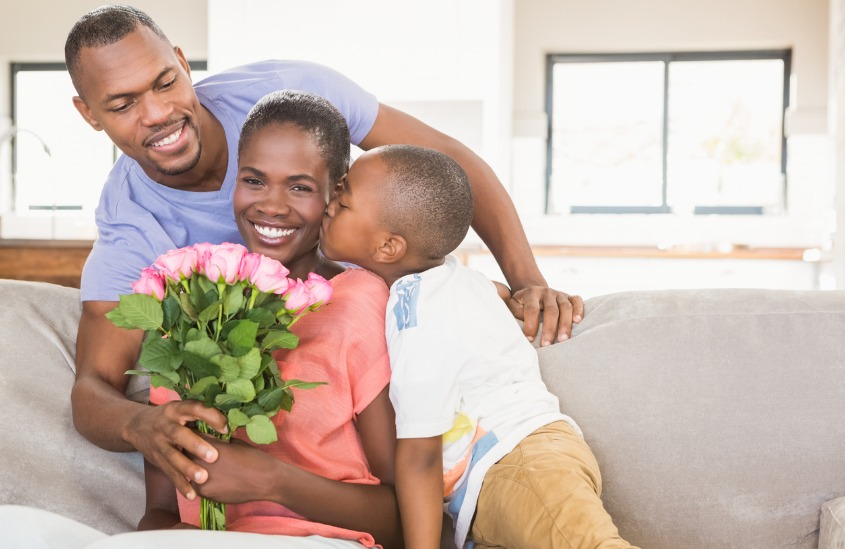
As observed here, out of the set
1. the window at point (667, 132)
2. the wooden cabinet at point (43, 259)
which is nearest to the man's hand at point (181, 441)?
the wooden cabinet at point (43, 259)

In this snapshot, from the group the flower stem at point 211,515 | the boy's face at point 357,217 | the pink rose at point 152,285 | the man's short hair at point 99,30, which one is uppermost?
the man's short hair at point 99,30

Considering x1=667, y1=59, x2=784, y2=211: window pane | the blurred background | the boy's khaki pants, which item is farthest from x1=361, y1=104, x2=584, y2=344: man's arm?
x1=667, y1=59, x2=784, y2=211: window pane

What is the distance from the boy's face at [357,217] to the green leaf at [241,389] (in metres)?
0.44

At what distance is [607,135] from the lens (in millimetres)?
6312

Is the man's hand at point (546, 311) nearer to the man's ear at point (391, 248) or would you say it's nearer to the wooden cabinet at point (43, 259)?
the man's ear at point (391, 248)

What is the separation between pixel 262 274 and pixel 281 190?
0.39 m

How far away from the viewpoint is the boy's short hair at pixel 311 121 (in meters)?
1.45

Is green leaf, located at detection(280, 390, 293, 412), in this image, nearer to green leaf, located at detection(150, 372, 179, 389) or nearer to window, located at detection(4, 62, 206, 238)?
green leaf, located at detection(150, 372, 179, 389)

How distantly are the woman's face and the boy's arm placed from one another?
1.36ft

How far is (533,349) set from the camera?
1.57 meters

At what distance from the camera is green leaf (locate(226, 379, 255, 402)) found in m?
1.06

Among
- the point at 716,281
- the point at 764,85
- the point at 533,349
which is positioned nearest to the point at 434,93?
the point at 716,281

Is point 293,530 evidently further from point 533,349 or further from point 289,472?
point 533,349

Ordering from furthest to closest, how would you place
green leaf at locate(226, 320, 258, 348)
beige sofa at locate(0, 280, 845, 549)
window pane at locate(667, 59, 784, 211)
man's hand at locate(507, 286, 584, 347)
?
1. window pane at locate(667, 59, 784, 211)
2. man's hand at locate(507, 286, 584, 347)
3. beige sofa at locate(0, 280, 845, 549)
4. green leaf at locate(226, 320, 258, 348)
